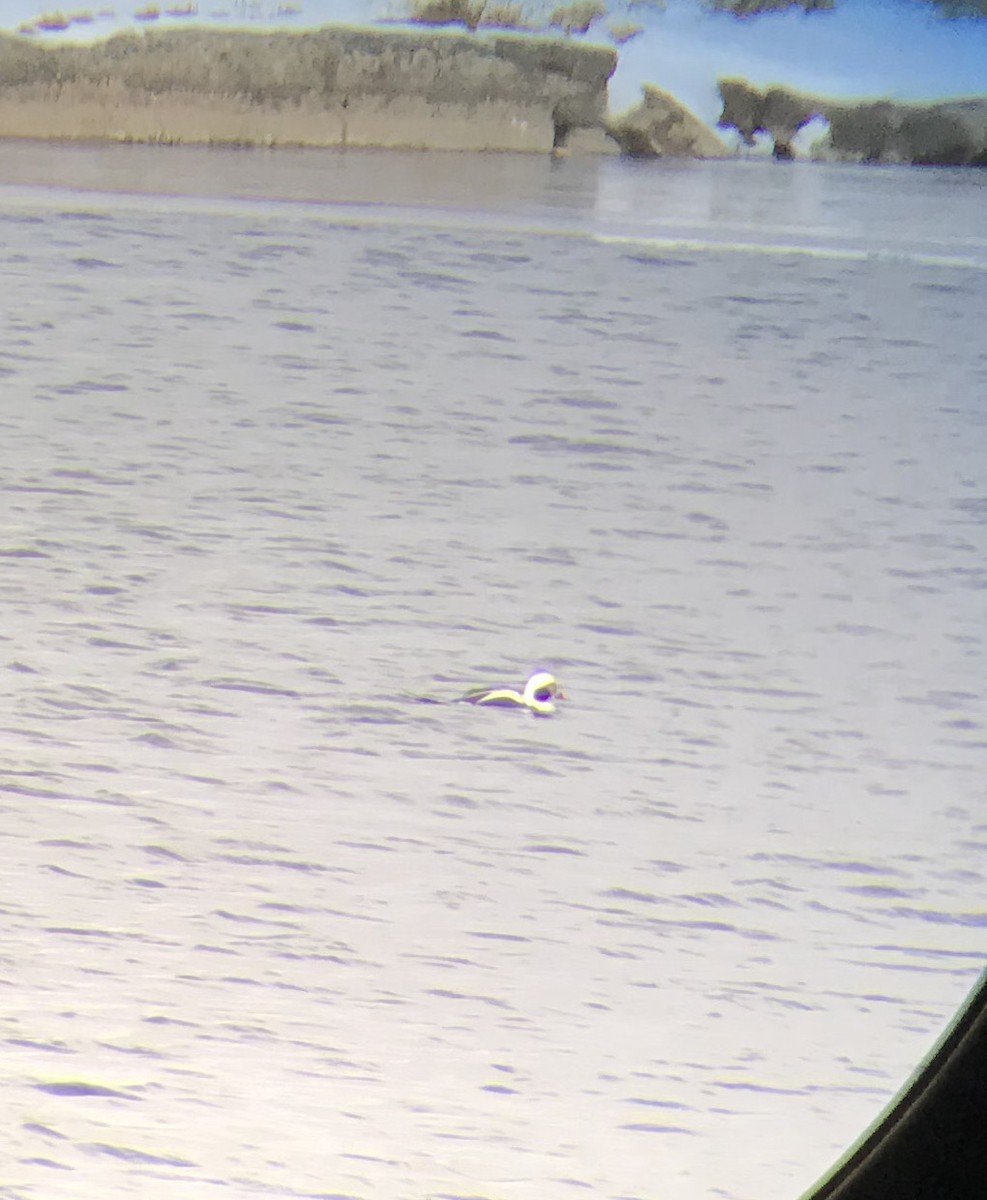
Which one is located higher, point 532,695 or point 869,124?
point 869,124

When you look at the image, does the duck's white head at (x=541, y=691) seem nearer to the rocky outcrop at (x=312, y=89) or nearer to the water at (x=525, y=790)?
the water at (x=525, y=790)

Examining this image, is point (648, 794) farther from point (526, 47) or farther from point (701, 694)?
point (526, 47)

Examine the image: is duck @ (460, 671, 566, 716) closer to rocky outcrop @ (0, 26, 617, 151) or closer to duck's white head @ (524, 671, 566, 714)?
duck's white head @ (524, 671, 566, 714)

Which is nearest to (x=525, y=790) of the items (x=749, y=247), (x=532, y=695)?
(x=532, y=695)

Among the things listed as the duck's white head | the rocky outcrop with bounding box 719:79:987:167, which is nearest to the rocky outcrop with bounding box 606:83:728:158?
the rocky outcrop with bounding box 719:79:987:167

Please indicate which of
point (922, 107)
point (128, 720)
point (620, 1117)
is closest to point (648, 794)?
point (620, 1117)

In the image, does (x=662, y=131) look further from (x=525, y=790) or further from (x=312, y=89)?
(x=525, y=790)
